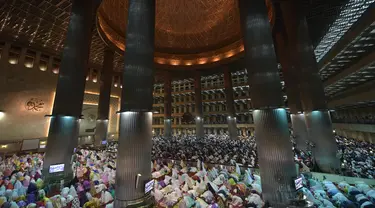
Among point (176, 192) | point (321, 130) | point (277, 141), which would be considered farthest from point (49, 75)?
point (321, 130)

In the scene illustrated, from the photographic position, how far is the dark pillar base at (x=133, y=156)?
20.2 feet

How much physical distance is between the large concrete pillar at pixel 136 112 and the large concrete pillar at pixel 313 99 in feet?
37.8

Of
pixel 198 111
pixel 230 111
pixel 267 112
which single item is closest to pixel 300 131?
pixel 230 111

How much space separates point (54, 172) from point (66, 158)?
1.02 metres

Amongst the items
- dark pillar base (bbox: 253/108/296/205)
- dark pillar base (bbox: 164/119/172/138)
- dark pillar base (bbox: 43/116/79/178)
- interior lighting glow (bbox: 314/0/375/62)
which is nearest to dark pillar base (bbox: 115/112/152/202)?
dark pillar base (bbox: 253/108/296/205)

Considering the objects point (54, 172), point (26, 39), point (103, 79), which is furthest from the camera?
point (103, 79)

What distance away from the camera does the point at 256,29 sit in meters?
7.70

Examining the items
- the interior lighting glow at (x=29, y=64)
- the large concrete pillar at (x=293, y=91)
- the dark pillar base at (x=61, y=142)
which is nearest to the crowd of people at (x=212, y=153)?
the large concrete pillar at (x=293, y=91)

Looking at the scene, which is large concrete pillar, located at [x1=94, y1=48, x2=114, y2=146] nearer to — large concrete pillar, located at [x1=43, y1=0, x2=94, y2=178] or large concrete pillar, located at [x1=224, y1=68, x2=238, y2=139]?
large concrete pillar, located at [x1=43, y1=0, x2=94, y2=178]

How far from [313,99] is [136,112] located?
40.5ft

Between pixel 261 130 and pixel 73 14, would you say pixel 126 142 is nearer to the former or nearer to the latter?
pixel 261 130

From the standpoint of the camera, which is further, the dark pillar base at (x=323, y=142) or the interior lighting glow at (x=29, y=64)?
the interior lighting glow at (x=29, y=64)

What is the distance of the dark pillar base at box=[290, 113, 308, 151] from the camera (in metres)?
16.4

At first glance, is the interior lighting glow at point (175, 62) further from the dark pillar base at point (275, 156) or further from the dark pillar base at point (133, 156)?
the dark pillar base at point (275, 156)
